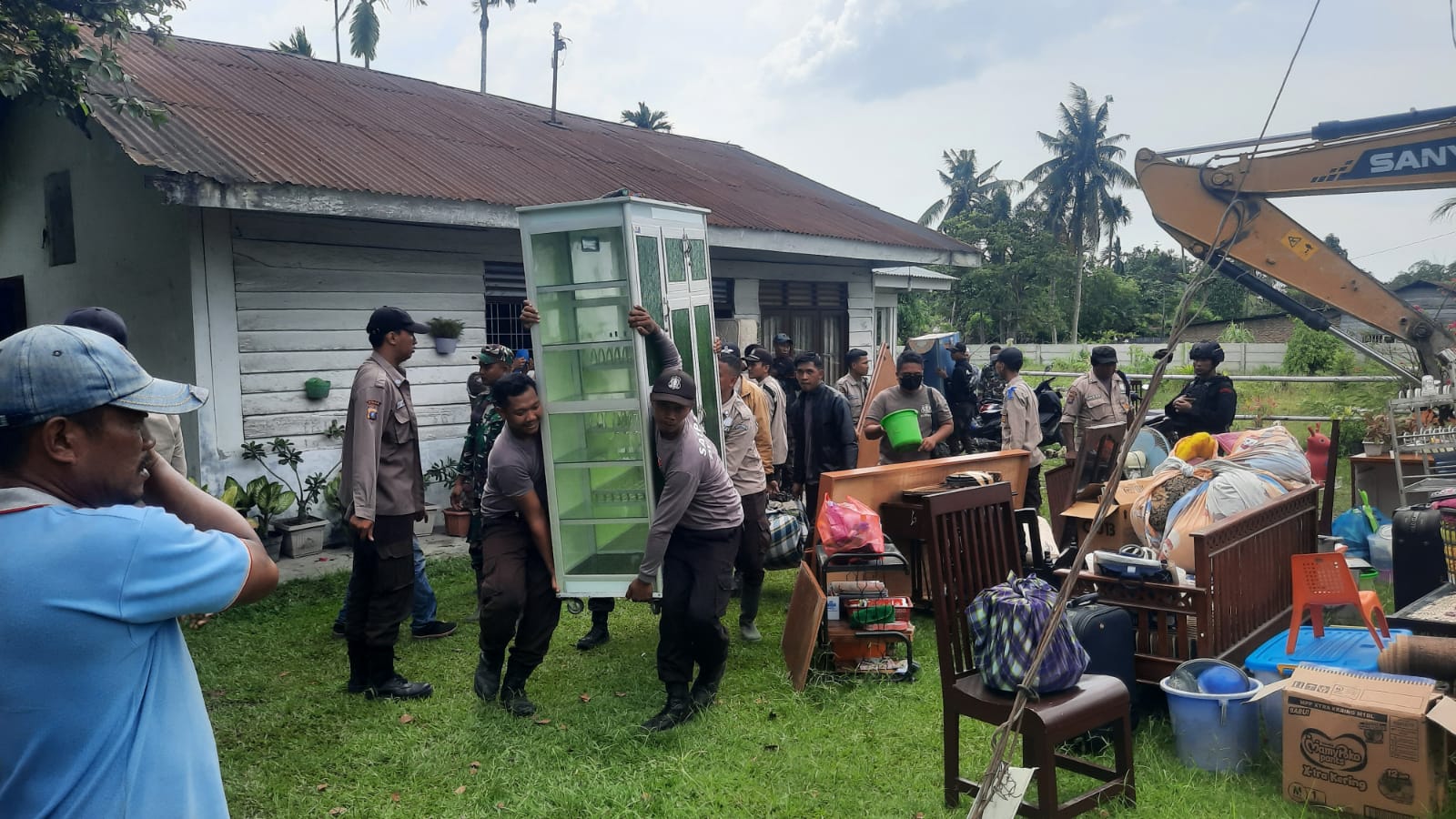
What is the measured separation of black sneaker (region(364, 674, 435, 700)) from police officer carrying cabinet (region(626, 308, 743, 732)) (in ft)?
4.43

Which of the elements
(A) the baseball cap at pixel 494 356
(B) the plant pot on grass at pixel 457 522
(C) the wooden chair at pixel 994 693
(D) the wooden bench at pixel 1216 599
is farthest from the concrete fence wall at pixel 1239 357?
(C) the wooden chair at pixel 994 693

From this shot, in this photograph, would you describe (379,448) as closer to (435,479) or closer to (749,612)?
(749,612)

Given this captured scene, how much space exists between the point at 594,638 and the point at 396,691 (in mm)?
1358

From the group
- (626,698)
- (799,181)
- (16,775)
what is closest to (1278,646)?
(626,698)

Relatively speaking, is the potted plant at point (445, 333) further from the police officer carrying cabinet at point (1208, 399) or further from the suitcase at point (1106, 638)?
the police officer carrying cabinet at point (1208, 399)

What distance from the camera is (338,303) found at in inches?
342

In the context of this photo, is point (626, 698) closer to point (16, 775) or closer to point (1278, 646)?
point (1278, 646)

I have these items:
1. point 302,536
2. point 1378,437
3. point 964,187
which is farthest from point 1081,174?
point 302,536

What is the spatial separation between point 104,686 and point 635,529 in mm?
3919

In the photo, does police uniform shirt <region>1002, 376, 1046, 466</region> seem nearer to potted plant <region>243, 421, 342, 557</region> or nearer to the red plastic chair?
the red plastic chair

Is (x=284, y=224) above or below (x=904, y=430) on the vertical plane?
above

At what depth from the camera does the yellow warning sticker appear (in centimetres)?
856

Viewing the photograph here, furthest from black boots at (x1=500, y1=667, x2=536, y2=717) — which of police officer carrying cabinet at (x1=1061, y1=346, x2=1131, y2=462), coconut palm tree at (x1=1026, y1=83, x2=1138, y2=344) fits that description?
A: coconut palm tree at (x1=1026, y1=83, x2=1138, y2=344)

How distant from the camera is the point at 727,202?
1187 cm
